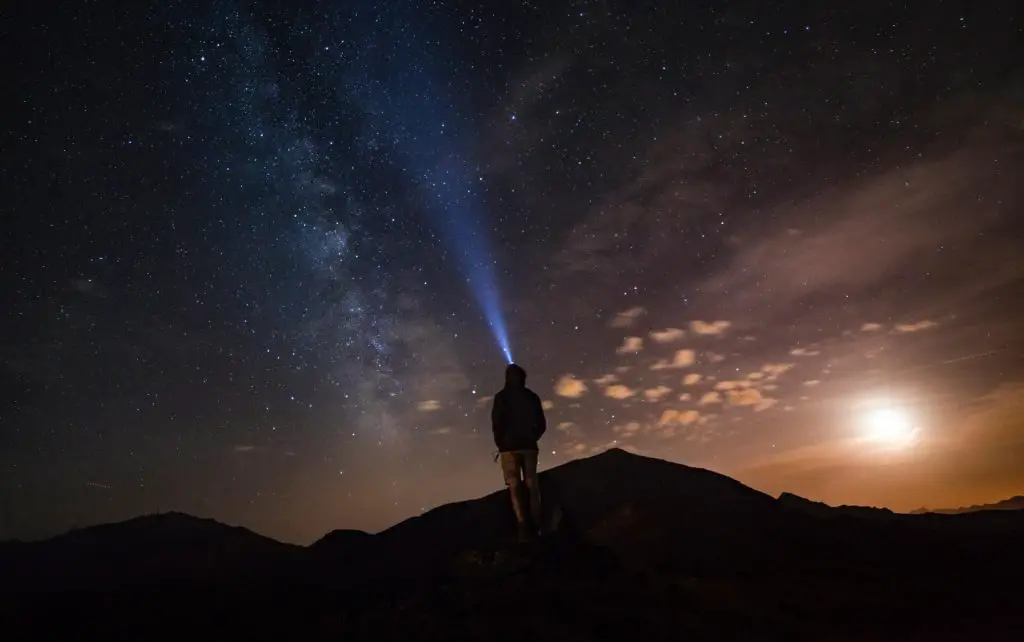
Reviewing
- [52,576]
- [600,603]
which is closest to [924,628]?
[600,603]

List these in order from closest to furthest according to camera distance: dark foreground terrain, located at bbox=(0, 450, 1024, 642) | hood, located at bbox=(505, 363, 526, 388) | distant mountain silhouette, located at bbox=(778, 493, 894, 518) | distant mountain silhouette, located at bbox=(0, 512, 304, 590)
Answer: dark foreground terrain, located at bbox=(0, 450, 1024, 642), distant mountain silhouette, located at bbox=(0, 512, 304, 590), hood, located at bbox=(505, 363, 526, 388), distant mountain silhouette, located at bbox=(778, 493, 894, 518)

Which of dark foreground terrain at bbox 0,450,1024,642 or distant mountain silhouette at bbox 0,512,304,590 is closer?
dark foreground terrain at bbox 0,450,1024,642

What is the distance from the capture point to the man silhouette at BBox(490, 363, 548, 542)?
964 cm

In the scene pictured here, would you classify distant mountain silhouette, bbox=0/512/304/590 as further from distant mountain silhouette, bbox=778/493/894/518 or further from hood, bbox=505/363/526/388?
distant mountain silhouette, bbox=778/493/894/518

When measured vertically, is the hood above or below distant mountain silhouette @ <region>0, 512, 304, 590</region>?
above

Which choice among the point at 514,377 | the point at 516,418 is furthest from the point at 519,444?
the point at 514,377

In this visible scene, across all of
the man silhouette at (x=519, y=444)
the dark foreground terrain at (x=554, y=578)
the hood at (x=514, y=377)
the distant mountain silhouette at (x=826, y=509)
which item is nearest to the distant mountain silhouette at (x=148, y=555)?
the dark foreground terrain at (x=554, y=578)

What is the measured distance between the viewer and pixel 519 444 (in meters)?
9.73

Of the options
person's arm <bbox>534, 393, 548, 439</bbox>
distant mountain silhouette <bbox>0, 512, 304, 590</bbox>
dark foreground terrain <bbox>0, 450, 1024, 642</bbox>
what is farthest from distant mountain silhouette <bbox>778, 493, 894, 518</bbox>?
distant mountain silhouette <bbox>0, 512, 304, 590</bbox>

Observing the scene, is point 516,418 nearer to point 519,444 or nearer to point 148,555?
point 519,444

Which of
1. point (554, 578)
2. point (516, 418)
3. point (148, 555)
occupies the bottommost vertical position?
point (554, 578)

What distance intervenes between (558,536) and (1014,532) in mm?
8186

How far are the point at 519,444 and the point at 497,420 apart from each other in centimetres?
58

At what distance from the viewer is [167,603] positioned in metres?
7.89
